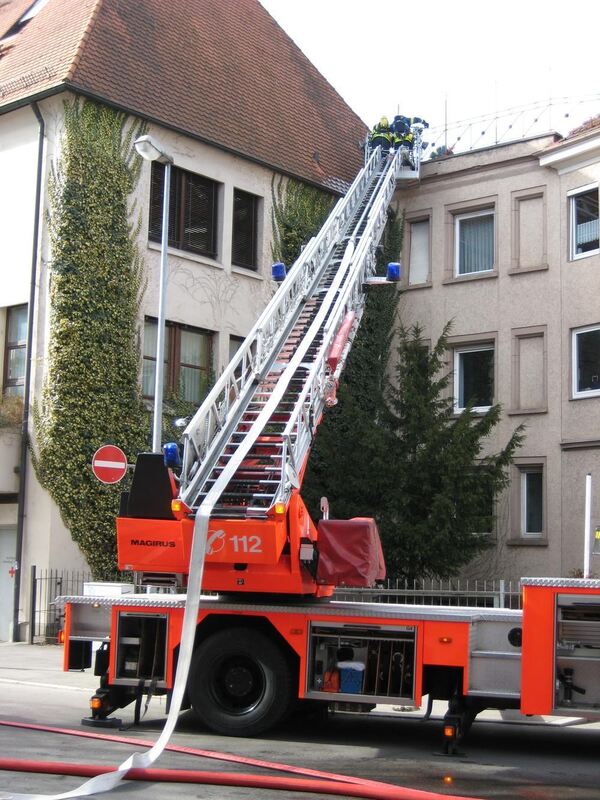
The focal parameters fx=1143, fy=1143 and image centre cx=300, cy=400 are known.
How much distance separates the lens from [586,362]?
2456 centimetres

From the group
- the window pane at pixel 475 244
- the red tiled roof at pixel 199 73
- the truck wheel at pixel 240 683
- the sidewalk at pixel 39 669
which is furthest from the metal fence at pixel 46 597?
the window pane at pixel 475 244

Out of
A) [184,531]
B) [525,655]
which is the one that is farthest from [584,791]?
[184,531]

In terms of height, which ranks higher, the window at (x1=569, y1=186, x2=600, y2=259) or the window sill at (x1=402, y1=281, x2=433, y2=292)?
the window at (x1=569, y1=186, x2=600, y2=259)

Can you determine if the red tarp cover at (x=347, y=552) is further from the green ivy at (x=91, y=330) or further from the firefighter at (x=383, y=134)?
the firefighter at (x=383, y=134)

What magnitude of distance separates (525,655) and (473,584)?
1409 centimetres

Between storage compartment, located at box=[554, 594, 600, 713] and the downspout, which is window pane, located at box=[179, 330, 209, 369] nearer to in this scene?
the downspout

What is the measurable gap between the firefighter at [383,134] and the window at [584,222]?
193 inches

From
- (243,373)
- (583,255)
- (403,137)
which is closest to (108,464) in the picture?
(243,373)

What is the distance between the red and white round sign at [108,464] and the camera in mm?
15117

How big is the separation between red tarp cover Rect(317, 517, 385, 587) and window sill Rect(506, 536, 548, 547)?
13180 millimetres


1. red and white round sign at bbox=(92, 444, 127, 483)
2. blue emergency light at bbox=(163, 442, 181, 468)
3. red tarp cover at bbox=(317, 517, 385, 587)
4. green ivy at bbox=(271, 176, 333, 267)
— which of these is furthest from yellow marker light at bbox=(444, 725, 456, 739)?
green ivy at bbox=(271, 176, 333, 267)

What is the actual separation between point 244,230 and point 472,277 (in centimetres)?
541

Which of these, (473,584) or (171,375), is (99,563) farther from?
(473,584)

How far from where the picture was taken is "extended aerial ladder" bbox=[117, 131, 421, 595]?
1138 centimetres
